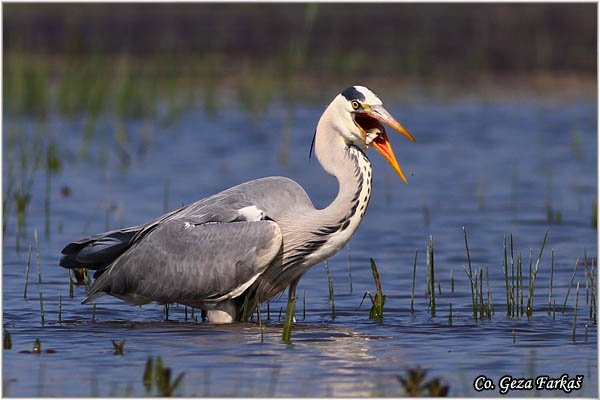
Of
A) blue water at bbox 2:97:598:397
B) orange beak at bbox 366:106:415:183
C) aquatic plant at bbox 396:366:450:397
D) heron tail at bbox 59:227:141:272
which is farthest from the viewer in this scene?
heron tail at bbox 59:227:141:272

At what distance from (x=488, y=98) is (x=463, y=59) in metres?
3.50

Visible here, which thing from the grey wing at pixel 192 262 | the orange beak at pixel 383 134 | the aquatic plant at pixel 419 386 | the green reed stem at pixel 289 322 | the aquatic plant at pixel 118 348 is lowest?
the aquatic plant at pixel 419 386

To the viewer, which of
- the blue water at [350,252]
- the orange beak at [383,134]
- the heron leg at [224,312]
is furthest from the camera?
the heron leg at [224,312]

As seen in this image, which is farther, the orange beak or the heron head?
the heron head

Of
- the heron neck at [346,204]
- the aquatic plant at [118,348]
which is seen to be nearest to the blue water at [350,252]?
the aquatic plant at [118,348]

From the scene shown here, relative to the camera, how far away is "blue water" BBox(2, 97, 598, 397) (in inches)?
231

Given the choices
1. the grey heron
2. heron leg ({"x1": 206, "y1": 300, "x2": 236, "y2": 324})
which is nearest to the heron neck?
the grey heron

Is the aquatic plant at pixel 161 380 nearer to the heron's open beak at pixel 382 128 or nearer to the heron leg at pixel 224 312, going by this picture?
the heron leg at pixel 224 312

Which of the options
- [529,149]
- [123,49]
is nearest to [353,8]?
[123,49]

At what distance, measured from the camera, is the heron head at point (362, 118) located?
6711mm

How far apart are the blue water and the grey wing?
241 millimetres

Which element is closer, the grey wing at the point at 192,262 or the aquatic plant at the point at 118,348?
the aquatic plant at the point at 118,348

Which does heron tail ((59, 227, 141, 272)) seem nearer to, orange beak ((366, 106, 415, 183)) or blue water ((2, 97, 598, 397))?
blue water ((2, 97, 598, 397))

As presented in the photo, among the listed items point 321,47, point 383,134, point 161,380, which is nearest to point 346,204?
point 383,134
